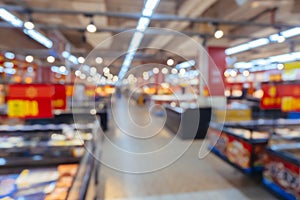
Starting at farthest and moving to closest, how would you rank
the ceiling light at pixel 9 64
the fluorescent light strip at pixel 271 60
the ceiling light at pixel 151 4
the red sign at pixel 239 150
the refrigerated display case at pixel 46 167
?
1. the fluorescent light strip at pixel 271 60
2. the ceiling light at pixel 9 64
3. the red sign at pixel 239 150
4. the ceiling light at pixel 151 4
5. the refrigerated display case at pixel 46 167

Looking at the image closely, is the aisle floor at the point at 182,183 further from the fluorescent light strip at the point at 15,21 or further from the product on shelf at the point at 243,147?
the fluorescent light strip at the point at 15,21

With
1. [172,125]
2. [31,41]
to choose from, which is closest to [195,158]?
[172,125]

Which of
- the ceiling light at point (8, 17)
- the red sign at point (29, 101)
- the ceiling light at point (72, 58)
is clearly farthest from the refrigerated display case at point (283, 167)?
the ceiling light at point (72, 58)

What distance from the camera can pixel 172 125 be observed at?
8430 mm

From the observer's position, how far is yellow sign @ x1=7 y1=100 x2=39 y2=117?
2998 millimetres

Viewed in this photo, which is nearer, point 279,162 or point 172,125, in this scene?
point 279,162

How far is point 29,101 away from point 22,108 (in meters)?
0.13

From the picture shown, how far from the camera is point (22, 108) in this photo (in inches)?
120

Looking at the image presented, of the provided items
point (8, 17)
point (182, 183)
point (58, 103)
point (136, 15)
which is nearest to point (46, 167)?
point (58, 103)

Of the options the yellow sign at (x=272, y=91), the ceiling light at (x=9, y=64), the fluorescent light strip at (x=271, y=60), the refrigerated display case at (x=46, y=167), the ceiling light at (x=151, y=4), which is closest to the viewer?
the refrigerated display case at (x=46, y=167)

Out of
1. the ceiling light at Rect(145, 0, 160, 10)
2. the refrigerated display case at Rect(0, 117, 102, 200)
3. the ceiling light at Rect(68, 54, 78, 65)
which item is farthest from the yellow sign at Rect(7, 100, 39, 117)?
the ceiling light at Rect(68, 54, 78, 65)

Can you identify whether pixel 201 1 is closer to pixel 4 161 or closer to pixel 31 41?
pixel 4 161

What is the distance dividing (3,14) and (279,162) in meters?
5.40

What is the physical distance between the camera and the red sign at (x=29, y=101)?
9.90 feet
